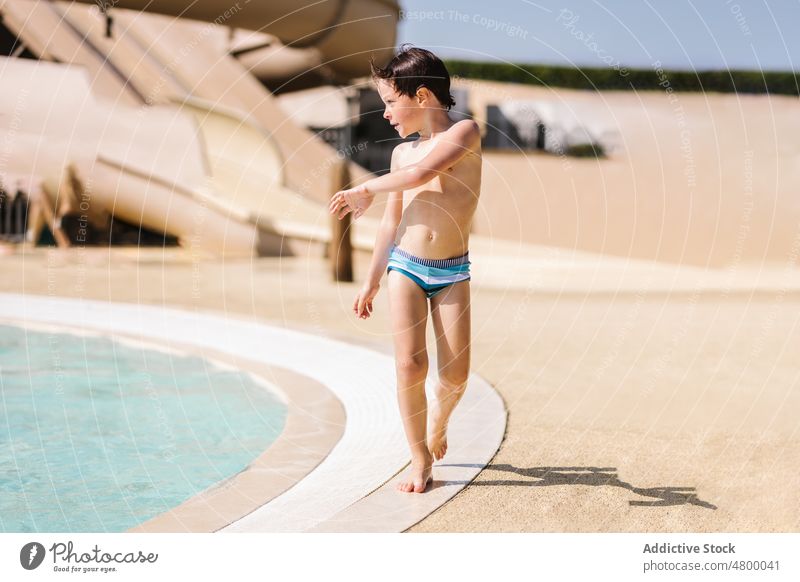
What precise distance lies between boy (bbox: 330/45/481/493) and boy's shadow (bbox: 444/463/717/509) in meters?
0.49

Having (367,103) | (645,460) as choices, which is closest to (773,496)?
(645,460)

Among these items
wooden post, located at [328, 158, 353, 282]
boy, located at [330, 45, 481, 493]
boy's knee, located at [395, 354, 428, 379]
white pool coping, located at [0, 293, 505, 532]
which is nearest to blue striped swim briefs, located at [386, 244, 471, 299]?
boy, located at [330, 45, 481, 493]

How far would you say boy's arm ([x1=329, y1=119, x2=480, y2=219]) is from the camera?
357 centimetres

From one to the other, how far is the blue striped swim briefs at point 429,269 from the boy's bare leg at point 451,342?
0.14 feet

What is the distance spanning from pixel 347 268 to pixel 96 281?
3.52 meters

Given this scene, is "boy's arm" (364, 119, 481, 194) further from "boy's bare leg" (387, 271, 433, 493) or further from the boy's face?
"boy's bare leg" (387, 271, 433, 493)

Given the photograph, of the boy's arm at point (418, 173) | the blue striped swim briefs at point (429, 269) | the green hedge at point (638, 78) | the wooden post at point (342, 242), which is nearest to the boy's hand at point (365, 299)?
the blue striped swim briefs at point (429, 269)

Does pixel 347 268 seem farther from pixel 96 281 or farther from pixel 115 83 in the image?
pixel 115 83

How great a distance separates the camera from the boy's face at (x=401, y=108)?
3.83 m

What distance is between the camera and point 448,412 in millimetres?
4078

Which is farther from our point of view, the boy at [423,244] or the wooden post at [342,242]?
the wooden post at [342,242]

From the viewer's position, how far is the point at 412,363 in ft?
12.8

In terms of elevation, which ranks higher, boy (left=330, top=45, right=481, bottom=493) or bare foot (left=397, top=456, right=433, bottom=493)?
boy (left=330, top=45, right=481, bottom=493)

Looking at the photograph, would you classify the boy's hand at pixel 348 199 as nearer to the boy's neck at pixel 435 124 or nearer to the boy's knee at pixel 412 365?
the boy's neck at pixel 435 124
